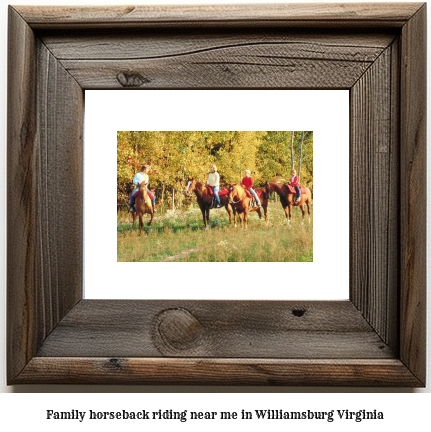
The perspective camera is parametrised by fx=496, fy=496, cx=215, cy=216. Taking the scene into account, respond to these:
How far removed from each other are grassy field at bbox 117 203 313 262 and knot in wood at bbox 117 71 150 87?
15 centimetres

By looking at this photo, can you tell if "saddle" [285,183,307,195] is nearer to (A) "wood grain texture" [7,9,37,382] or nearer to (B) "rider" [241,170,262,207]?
(B) "rider" [241,170,262,207]

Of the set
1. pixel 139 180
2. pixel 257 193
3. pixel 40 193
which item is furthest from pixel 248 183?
pixel 40 193

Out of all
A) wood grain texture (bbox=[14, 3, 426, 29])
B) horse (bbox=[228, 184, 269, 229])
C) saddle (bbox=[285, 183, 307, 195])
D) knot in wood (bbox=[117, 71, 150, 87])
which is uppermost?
wood grain texture (bbox=[14, 3, 426, 29])

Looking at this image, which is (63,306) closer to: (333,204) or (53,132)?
(53,132)

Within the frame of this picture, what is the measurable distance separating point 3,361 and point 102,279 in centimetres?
15

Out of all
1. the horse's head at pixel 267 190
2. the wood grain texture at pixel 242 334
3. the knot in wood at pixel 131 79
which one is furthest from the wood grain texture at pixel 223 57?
the wood grain texture at pixel 242 334

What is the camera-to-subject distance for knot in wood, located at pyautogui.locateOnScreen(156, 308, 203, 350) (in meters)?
0.56

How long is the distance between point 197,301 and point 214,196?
4.8 inches

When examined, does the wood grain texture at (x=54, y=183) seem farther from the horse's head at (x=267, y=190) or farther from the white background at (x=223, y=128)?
the horse's head at (x=267, y=190)

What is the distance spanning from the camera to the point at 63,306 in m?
0.56

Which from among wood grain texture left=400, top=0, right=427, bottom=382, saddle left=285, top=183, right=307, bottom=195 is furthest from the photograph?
wood grain texture left=400, top=0, right=427, bottom=382

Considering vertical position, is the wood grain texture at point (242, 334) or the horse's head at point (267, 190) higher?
the horse's head at point (267, 190)

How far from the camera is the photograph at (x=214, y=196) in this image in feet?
1.87

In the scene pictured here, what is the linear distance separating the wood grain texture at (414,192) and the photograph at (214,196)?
105mm
